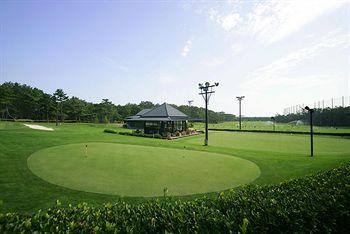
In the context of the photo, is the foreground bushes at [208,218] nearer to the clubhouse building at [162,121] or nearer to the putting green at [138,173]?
the putting green at [138,173]

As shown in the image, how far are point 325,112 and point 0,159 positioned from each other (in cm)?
10600

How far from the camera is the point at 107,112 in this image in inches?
3162

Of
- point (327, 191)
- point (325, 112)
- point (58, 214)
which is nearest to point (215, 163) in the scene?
point (327, 191)

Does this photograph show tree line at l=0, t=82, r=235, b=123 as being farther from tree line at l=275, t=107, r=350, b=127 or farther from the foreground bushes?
tree line at l=275, t=107, r=350, b=127

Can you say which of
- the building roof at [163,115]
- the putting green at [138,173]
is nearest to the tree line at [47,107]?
the building roof at [163,115]

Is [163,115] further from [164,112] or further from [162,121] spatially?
[162,121]

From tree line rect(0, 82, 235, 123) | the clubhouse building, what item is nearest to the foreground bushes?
the clubhouse building

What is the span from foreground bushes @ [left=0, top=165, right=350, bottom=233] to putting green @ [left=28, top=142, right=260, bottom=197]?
4.03 m

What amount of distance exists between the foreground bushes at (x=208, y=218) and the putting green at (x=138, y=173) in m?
4.03

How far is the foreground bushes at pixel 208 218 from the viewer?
9.91 ft

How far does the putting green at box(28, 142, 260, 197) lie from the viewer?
8.21 meters

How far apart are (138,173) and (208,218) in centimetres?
714

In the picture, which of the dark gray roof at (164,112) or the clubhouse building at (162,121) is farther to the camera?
the dark gray roof at (164,112)

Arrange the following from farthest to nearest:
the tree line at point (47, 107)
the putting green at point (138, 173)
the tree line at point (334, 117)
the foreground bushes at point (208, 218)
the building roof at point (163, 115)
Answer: the tree line at point (334, 117), the tree line at point (47, 107), the building roof at point (163, 115), the putting green at point (138, 173), the foreground bushes at point (208, 218)
